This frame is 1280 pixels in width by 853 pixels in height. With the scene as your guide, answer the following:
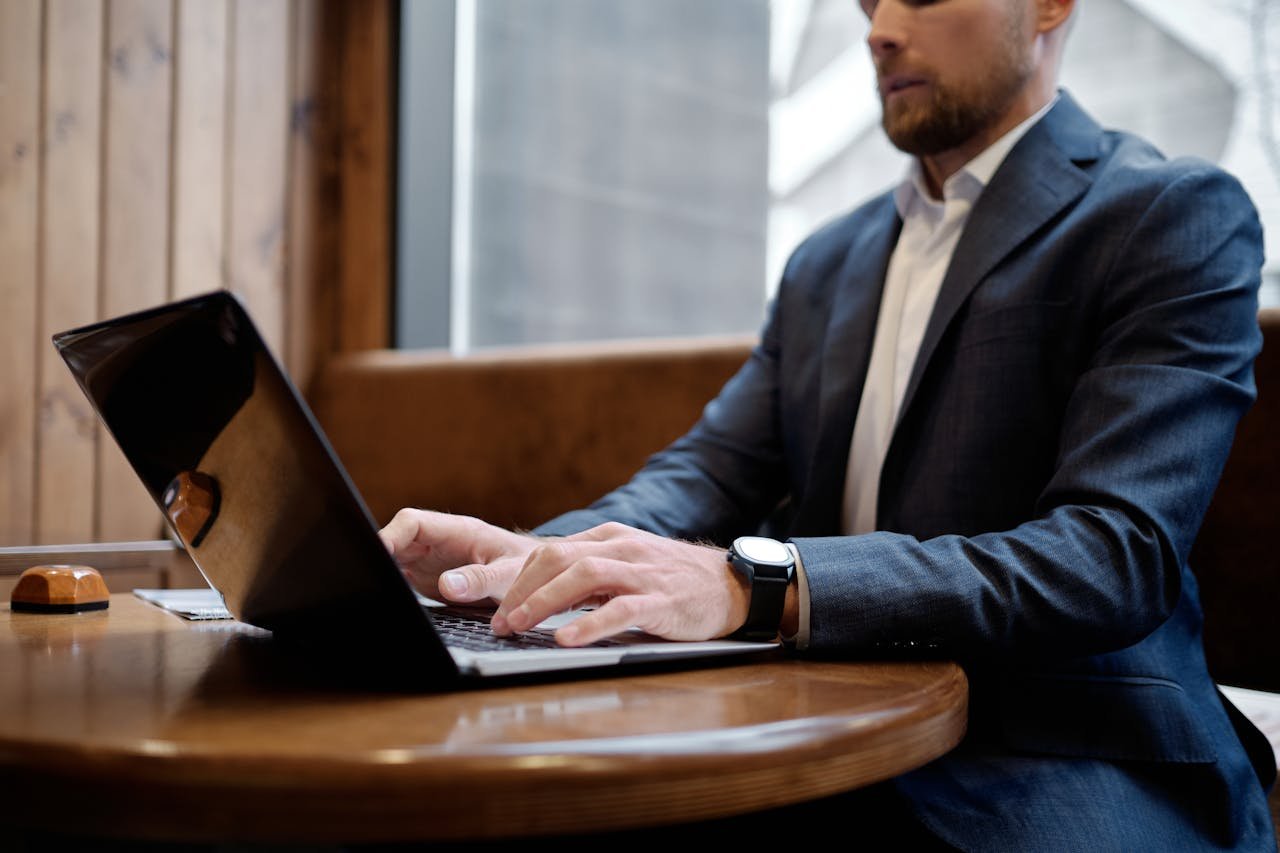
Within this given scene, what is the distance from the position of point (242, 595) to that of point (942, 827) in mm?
531

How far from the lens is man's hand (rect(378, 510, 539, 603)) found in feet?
2.91

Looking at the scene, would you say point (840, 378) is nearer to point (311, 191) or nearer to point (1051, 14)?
point (1051, 14)

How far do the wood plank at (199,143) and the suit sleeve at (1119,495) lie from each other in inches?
80.3

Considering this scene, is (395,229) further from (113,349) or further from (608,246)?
(113,349)

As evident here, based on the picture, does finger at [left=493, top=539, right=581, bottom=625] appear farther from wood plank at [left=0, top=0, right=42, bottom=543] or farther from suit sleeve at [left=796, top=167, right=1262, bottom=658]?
wood plank at [left=0, top=0, right=42, bottom=543]

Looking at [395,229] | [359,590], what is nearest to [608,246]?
[395,229]

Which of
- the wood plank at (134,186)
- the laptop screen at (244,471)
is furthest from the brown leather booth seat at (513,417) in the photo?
the laptop screen at (244,471)

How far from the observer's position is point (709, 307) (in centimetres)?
265

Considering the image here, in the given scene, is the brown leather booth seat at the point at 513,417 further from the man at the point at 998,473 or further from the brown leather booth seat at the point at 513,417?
the man at the point at 998,473

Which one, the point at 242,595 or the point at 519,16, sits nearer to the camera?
the point at 242,595

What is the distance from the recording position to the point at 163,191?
8.13 ft

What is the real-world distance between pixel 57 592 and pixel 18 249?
1.52 m

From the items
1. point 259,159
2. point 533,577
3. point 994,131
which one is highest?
point 259,159

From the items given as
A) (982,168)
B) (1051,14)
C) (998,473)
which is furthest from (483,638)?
(1051,14)
